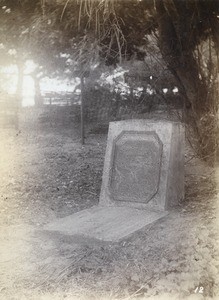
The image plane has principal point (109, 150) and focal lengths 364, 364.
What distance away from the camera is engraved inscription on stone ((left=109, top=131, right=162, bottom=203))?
4.75m

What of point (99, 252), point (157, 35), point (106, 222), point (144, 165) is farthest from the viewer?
point (157, 35)

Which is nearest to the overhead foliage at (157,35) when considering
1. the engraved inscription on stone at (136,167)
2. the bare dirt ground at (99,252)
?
the bare dirt ground at (99,252)

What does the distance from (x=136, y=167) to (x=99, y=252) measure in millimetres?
A: 1652

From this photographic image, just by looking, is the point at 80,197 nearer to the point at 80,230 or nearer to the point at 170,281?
the point at 80,230

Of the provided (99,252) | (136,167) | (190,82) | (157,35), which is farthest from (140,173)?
(157,35)

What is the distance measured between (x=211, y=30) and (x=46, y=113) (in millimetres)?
9202

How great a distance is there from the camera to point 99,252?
3.45 meters

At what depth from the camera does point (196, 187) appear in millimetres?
5668

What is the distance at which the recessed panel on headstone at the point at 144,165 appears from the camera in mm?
4691

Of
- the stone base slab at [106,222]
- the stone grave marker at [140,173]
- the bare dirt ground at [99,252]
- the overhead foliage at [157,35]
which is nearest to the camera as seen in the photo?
the bare dirt ground at [99,252]

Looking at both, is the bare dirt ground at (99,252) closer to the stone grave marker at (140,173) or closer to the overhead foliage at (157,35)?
the stone grave marker at (140,173)

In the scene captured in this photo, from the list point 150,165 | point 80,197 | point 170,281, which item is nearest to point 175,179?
point 150,165

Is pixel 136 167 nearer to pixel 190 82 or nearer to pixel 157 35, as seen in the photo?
pixel 190 82

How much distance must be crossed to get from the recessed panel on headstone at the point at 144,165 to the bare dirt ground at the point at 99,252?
332 millimetres
